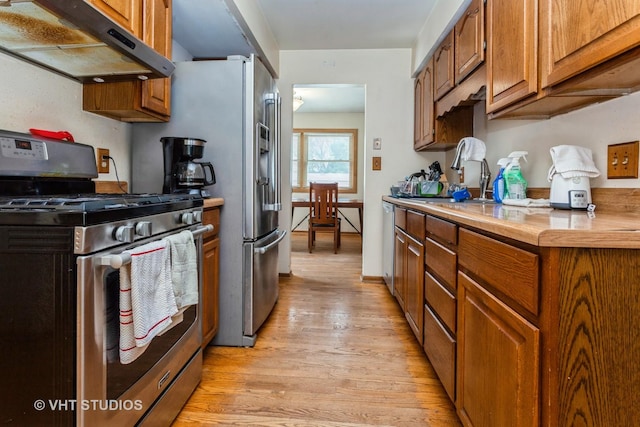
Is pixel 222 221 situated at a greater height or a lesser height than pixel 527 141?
lesser

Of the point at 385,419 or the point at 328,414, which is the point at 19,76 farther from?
the point at 385,419

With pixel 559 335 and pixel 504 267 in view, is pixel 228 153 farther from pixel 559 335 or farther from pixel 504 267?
pixel 559 335

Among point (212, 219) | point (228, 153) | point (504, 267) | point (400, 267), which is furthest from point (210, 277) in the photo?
point (504, 267)

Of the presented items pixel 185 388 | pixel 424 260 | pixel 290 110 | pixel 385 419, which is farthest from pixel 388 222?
pixel 185 388

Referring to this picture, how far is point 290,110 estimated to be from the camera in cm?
341

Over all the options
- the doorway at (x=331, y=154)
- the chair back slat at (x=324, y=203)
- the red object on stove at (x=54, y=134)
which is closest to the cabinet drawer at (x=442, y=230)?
the red object on stove at (x=54, y=134)

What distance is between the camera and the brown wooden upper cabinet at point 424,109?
9.12 feet

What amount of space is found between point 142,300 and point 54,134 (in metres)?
0.95

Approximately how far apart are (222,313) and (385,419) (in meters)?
1.04

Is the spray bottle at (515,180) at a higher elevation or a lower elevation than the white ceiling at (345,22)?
lower

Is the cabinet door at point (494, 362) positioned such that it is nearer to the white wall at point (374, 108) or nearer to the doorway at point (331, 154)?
the white wall at point (374, 108)

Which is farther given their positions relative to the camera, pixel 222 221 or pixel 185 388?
pixel 222 221

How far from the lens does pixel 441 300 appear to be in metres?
1.42

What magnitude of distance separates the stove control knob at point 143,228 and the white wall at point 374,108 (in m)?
2.34
